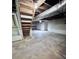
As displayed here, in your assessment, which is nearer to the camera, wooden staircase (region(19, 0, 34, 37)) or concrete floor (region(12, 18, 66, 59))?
concrete floor (region(12, 18, 66, 59))

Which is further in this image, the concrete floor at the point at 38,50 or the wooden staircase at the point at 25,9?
the wooden staircase at the point at 25,9

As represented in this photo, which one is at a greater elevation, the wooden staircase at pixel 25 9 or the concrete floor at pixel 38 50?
the wooden staircase at pixel 25 9

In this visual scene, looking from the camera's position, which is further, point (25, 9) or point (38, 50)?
point (25, 9)

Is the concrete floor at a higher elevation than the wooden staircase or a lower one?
lower

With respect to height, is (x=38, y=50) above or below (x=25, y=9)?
below
